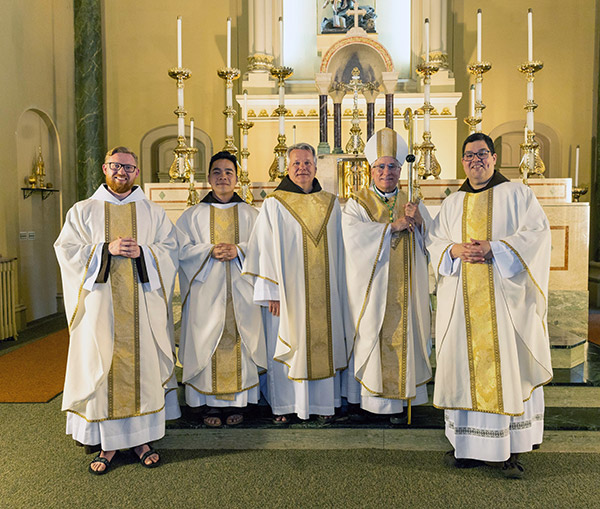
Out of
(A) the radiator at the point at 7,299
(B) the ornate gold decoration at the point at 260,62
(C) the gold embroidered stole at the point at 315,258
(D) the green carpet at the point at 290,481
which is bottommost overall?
(D) the green carpet at the point at 290,481

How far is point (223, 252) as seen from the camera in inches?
155

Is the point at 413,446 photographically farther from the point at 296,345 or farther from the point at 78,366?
the point at 78,366

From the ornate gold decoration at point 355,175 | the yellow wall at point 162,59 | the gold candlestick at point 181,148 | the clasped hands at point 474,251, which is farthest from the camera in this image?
the yellow wall at point 162,59

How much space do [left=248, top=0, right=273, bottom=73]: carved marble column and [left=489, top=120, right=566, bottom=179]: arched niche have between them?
13.1ft

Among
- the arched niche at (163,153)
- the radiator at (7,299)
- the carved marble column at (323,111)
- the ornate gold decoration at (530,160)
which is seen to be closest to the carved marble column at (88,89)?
the arched niche at (163,153)

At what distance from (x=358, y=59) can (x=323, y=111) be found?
173 cm

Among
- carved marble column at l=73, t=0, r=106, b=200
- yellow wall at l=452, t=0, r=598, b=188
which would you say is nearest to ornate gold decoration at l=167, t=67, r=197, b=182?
carved marble column at l=73, t=0, r=106, b=200

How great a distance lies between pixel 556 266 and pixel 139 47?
7873 millimetres

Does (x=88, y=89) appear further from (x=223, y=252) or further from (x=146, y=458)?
(x=146, y=458)

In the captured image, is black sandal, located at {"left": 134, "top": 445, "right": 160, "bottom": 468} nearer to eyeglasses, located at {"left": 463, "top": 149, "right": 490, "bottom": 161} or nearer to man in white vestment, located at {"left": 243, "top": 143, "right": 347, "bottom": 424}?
man in white vestment, located at {"left": 243, "top": 143, "right": 347, "bottom": 424}

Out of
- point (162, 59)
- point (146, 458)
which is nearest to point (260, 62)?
point (162, 59)

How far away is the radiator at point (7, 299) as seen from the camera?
281 inches

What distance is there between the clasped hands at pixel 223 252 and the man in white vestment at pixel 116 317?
0.36 metres

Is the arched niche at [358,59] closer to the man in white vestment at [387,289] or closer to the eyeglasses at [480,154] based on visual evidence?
the man in white vestment at [387,289]
